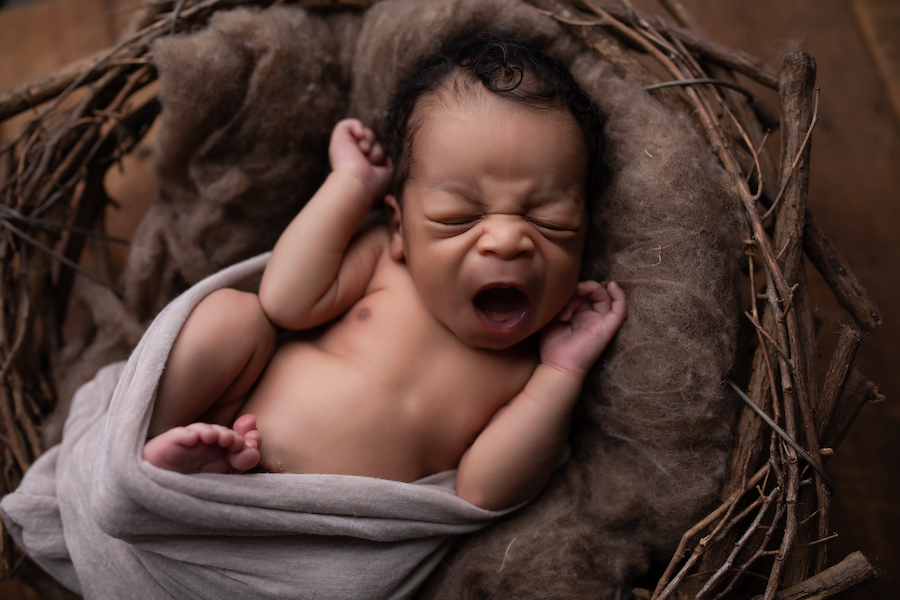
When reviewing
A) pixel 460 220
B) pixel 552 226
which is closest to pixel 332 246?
pixel 460 220

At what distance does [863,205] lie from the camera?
4.86 ft

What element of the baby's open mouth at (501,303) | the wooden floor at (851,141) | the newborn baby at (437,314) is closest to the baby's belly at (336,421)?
the newborn baby at (437,314)

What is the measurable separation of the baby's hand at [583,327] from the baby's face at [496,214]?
2.6 inches

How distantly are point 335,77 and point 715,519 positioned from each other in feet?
3.64

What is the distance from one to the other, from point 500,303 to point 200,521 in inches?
22.8

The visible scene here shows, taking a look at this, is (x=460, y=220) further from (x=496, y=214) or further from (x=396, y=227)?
(x=396, y=227)

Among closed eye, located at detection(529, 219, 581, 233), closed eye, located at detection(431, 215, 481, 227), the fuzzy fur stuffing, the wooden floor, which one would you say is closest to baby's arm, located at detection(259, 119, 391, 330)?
the fuzzy fur stuffing

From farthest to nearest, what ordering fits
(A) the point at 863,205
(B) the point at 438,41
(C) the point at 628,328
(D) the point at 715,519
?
(A) the point at 863,205 → (B) the point at 438,41 → (C) the point at 628,328 → (D) the point at 715,519

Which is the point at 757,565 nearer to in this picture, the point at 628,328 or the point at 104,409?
the point at 628,328

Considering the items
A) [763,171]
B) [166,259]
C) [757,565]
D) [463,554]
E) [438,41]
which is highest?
[438,41]

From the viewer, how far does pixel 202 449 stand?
0.85 m

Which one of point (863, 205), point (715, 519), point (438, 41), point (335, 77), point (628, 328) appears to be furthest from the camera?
point (863, 205)

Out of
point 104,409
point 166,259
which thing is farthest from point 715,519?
point 166,259

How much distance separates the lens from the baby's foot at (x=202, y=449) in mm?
824
